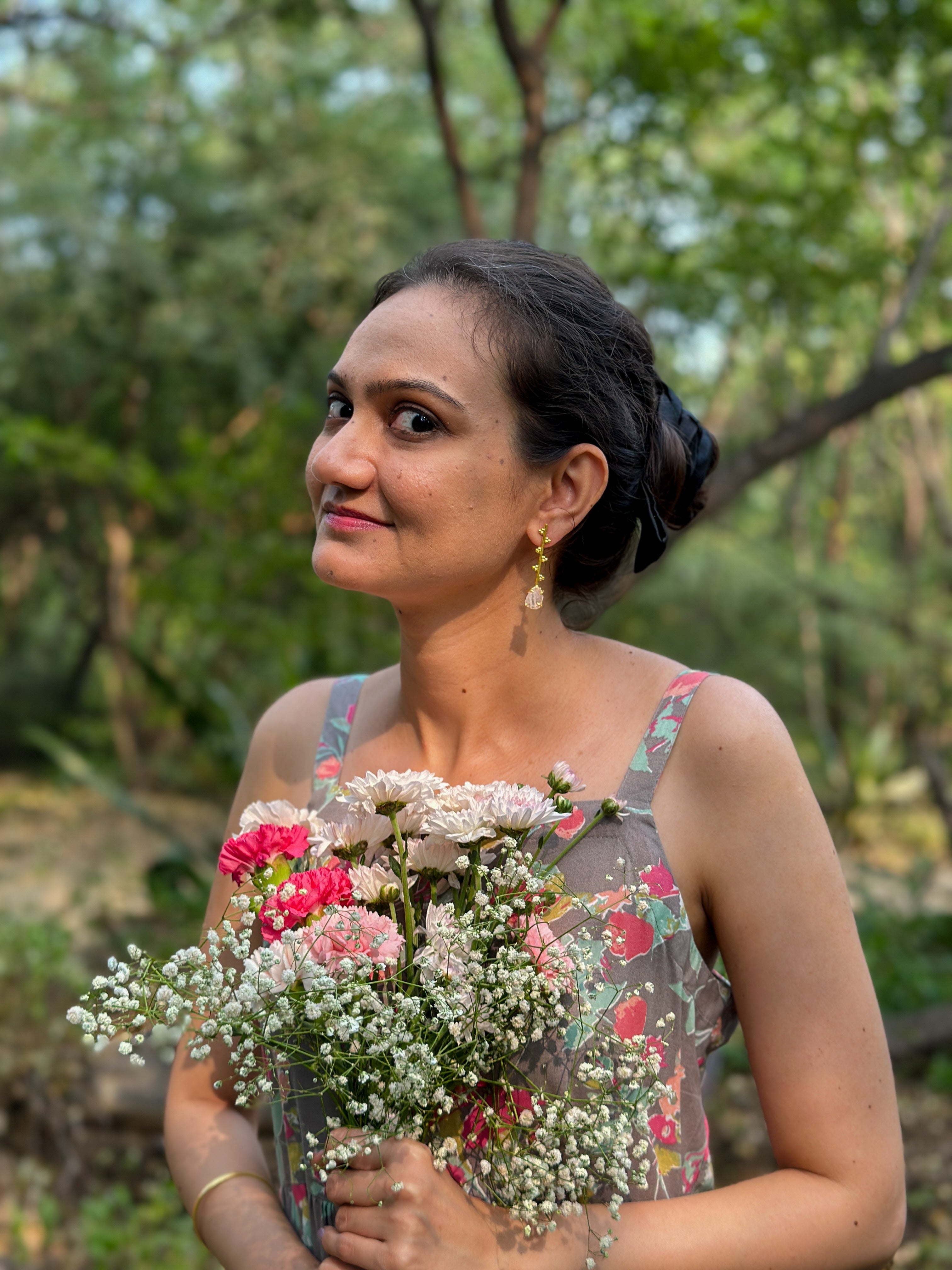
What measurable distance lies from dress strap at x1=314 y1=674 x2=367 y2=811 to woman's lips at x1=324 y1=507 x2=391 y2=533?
1.33ft

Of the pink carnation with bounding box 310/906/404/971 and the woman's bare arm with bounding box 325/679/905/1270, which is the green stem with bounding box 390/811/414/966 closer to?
the pink carnation with bounding box 310/906/404/971

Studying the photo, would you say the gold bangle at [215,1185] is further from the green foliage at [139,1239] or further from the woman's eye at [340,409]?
the green foliage at [139,1239]

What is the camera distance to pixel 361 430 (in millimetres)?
1624

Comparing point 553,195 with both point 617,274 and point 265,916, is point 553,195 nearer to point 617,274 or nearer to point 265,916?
point 617,274

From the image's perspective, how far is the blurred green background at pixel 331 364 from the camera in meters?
5.43

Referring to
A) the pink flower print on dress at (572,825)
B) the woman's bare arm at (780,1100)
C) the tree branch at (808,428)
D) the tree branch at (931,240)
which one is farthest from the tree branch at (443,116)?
the woman's bare arm at (780,1100)

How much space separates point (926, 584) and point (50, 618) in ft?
32.7

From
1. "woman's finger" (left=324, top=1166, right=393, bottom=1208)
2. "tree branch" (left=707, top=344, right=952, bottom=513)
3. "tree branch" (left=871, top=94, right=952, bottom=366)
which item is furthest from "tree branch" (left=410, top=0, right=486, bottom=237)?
"woman's finger" (left=324, top=1166, right=393, bottom=1208)

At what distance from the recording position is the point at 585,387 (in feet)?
5.54

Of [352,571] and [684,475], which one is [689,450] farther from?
[352,571]

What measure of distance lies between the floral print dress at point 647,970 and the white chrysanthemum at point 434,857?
0.59 feet

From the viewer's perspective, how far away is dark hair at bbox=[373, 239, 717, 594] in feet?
5.43

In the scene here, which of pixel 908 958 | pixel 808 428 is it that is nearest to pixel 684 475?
pixel 808 428

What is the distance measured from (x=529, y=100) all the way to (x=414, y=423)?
4.34 metres
